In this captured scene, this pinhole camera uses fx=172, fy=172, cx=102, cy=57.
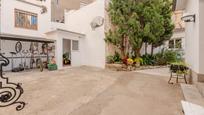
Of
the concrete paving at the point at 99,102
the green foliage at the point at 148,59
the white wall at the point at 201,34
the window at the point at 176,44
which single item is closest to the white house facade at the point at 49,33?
the green foliage at the point at 148,59

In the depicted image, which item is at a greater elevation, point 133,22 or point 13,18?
point 13,18

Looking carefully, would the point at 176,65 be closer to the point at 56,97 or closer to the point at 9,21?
the point at 56,97

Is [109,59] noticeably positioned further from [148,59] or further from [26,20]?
[26,20]

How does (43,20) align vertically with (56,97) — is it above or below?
above

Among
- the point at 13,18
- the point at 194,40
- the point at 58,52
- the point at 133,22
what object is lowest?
the point at 58,52

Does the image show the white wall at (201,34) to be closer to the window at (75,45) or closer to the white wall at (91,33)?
the white wall at (91,33)

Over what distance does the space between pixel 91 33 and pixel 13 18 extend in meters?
5.58

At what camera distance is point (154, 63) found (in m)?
13.8

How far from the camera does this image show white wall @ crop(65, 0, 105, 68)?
12.7m

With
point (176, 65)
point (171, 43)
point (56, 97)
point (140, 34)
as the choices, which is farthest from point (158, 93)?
→ point (171, 43)

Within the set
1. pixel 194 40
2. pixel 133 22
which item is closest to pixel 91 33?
pixel 133 22

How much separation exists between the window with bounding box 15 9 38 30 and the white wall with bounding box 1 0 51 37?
238mm

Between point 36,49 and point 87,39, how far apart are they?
401 centimetres

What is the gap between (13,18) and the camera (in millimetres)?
11742
